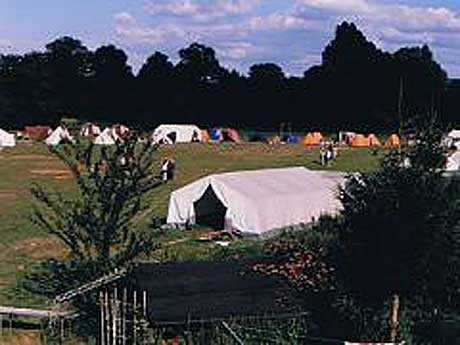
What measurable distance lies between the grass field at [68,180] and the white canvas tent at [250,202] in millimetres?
1316

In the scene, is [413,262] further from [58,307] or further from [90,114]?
[90,114]

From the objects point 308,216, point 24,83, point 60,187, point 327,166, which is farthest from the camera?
point 24,83

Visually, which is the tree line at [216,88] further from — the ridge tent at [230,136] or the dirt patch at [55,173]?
the dirt patch at [55,173]

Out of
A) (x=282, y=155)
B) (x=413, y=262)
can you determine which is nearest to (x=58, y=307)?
(x=413, y=262)

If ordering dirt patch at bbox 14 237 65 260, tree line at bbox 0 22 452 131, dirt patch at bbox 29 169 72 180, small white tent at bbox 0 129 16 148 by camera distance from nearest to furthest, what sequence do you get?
dirt patch at bbox 14 237 65 260, dirt patch at bbox 29 169 72 180, small white tent at bbox 0 129 16 148, tree line at bbox 0 22 452 131

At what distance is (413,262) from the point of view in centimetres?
1577

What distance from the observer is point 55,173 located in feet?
184

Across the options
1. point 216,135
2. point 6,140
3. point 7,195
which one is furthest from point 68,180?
point 216,135

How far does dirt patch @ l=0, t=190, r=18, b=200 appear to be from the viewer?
44.1 metres

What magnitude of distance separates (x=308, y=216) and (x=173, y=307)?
17586 millimetres

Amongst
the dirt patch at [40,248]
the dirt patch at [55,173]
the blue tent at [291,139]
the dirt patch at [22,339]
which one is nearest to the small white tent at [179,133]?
the blue tent at [291,139]

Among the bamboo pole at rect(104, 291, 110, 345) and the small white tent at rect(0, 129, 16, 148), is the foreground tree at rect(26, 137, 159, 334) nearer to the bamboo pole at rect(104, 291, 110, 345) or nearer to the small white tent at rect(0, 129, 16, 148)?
the bamboo pole at rect(104, 291, 110, 345)

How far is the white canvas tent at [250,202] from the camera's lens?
33.1 metres

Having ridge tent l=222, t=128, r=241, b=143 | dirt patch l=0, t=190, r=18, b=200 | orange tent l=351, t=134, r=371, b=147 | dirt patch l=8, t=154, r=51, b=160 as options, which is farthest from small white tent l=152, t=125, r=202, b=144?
dirt patch l=0, t=190, r=18, b=200
